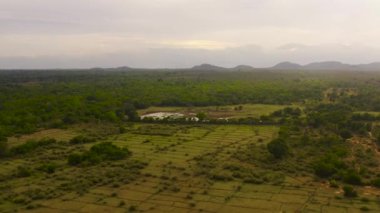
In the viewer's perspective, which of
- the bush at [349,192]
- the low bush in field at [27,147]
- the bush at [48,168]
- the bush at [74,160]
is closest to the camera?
the bush at [349,192]

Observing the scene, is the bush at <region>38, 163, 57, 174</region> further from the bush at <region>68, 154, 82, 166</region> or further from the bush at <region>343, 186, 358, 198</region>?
the bush at <region>343, 186, 358, 198</region>

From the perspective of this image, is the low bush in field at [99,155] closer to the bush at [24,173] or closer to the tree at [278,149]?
the bush at [24,173]

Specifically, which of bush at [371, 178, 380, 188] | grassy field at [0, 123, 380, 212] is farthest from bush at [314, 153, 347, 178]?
bush at [371, 178, 380, 188]

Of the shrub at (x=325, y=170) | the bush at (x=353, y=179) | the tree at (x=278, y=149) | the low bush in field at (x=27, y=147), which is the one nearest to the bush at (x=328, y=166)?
the shrub at (x=325, y=170)

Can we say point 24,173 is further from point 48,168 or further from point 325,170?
point 325,170

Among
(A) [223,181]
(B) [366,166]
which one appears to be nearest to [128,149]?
(A) [223,181]

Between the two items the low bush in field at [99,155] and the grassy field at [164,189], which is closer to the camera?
the grassy field at [164,189]

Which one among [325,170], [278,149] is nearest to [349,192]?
[325,170]

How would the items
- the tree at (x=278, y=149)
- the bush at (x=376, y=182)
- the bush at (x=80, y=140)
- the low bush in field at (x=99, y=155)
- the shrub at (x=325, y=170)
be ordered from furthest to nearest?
the bush at (x=80, y=140) < the tree at (x=278, y=149) < the low bush in field at (x=99, y=155) < the shrub at (x=325, y=170) < the bush at (x=376, y=182)
